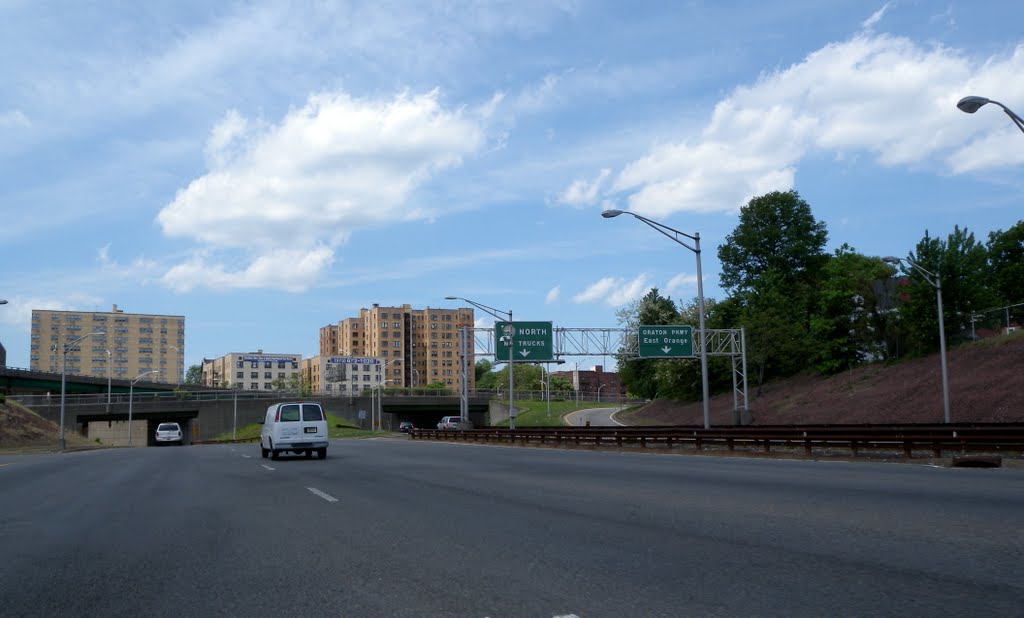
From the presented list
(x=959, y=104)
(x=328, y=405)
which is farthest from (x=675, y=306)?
(x=959, y=104)

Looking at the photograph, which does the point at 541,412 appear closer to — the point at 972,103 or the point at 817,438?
the point at 817,438

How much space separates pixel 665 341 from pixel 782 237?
3321 cm

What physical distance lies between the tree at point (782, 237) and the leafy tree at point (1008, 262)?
14.0 m

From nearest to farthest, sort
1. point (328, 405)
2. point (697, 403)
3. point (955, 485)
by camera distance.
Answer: point (955, 485) < point (697, 403) < point (328, 405)

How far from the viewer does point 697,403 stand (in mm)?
79500

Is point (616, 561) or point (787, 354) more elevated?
point (787, 354)

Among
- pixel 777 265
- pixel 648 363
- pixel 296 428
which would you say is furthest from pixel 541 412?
pixel 296 428

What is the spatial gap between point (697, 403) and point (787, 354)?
12012mm

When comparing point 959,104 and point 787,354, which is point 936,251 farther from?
point 959,104

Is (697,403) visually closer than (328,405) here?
Yes

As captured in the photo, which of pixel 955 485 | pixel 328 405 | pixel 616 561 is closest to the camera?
pixel 616 561

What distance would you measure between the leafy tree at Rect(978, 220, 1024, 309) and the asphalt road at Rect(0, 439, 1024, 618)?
6293 centimetres

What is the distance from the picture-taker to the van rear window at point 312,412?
1094 inches

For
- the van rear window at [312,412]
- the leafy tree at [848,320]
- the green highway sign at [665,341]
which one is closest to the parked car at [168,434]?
Answer: the green highway sign at [665,341]
